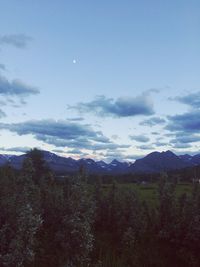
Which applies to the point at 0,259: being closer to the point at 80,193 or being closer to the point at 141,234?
the point at 80,193

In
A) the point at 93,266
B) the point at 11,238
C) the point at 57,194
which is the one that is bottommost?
the point at 93,266

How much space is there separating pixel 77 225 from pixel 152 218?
25.5 m

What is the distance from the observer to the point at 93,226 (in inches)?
2482

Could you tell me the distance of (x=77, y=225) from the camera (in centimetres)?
3928

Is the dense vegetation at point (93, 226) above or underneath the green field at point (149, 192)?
underneath

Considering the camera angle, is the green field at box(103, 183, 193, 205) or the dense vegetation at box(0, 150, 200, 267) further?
the green field at box(103, 183, 193, 205)

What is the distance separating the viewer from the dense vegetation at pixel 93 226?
39594 mm

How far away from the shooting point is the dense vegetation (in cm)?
3959

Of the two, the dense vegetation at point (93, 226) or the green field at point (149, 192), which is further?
the green field at point (149, 192)

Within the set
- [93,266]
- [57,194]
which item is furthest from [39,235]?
[93,266]

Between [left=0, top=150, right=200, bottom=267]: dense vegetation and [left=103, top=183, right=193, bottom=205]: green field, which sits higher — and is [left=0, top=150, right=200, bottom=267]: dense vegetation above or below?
below

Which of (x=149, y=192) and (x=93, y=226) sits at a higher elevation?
(x=149, y=192)

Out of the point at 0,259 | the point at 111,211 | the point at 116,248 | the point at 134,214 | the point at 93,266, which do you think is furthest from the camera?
the point at 111,211

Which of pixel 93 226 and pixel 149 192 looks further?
pixel 149 192
